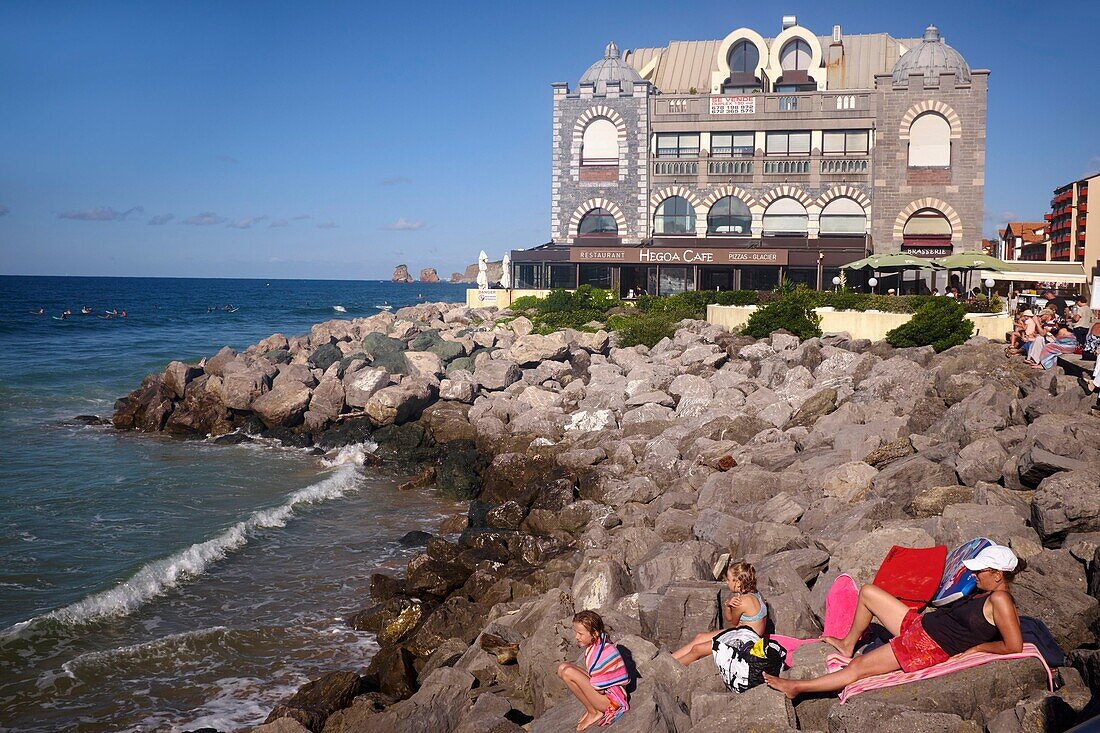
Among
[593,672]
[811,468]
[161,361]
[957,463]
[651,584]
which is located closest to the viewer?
[593,672]

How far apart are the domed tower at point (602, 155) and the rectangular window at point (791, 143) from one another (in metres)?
6.86

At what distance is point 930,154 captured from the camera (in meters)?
43.9

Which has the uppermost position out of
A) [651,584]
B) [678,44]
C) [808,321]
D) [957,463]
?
[678,44]

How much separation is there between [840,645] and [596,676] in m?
2.39

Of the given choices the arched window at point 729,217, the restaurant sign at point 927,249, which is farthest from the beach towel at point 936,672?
the arched window at point 729,217

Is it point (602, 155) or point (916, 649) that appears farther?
point (602, 155)

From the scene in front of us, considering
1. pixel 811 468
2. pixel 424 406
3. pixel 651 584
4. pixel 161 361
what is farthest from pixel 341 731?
pixel 161 361

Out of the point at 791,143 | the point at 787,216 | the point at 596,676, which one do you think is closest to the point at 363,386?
the point at 596,676

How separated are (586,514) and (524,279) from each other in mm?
33208

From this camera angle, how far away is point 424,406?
27375mm

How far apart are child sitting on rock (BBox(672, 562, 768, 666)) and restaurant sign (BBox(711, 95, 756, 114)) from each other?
4041 cm

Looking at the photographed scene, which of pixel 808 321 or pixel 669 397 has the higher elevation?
pixel 808 321

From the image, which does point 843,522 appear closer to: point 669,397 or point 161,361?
point 669,397

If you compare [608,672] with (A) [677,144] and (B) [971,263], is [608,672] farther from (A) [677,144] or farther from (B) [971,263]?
(A) [677,144]
